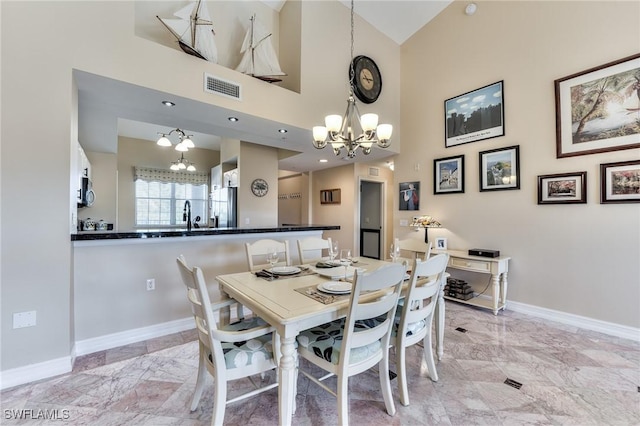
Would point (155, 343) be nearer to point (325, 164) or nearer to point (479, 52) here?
point (325, 164)

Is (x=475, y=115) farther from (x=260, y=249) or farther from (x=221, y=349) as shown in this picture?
(x=221, y=349)

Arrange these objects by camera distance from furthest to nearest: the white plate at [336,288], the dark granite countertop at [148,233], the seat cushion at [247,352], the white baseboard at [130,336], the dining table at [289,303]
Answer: the white baseboard at [130,336] → the dark granite countertop at [148,233] → the white plate at [336,288] → the seat cushion at [247,352] → the dining table at [289,303]

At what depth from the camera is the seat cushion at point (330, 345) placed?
1.45 m

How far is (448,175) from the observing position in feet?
13.2

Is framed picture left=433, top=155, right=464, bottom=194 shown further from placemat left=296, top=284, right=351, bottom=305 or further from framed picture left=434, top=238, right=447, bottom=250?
placemat left=296, top=284, right=351, bottom=305

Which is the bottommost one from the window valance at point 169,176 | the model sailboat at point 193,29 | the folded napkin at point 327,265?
the folded napkin at point 327,265

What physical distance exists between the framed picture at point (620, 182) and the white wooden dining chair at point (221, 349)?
3.52 metres

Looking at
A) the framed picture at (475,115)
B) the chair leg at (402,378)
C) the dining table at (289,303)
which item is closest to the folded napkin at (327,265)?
the dining table at (289,303)

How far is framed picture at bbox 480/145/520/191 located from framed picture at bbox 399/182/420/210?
97cm

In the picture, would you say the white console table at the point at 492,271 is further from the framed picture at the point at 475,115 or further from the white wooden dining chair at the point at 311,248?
the white wooden dining chair at the point at 311,248

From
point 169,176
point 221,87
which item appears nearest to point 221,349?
point 221,87

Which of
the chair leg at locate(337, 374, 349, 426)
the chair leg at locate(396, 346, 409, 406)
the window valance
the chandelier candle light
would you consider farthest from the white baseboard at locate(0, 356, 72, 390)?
the window valance

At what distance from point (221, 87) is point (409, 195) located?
3.24 m

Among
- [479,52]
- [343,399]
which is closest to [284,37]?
A: [479,52]
